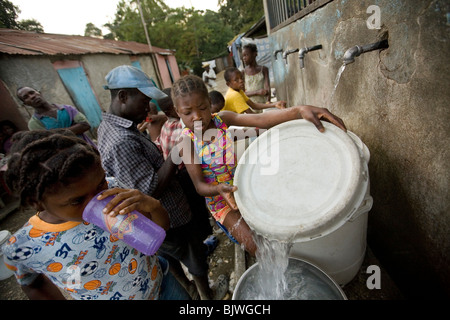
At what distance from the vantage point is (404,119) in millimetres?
1216

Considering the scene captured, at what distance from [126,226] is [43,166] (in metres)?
0.42

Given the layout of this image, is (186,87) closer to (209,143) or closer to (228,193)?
(209,143)

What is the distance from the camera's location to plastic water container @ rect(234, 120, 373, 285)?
3.33 feet

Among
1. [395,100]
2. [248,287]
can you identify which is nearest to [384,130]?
[395,100]

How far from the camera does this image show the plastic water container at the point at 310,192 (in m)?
1.01

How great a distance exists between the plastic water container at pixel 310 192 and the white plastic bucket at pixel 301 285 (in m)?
0.11

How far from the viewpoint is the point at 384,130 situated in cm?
142

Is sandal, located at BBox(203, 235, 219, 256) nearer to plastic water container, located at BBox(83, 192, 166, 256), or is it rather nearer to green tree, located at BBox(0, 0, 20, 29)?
plastic water container, located at BBox(83, 192, 166, 256)

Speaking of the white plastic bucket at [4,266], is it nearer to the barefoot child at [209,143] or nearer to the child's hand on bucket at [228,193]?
the barefoot child at [209,143]

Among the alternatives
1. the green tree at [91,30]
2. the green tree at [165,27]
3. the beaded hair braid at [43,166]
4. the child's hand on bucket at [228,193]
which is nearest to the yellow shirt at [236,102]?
the child's hand on bucket at [228,193]

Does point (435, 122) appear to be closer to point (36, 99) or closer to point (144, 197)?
point (144, 197)

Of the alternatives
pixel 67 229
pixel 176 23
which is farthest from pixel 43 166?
pixel 176 23

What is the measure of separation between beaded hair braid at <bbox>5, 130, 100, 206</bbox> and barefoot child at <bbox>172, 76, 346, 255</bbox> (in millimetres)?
746

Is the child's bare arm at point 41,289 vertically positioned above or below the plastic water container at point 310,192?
below
